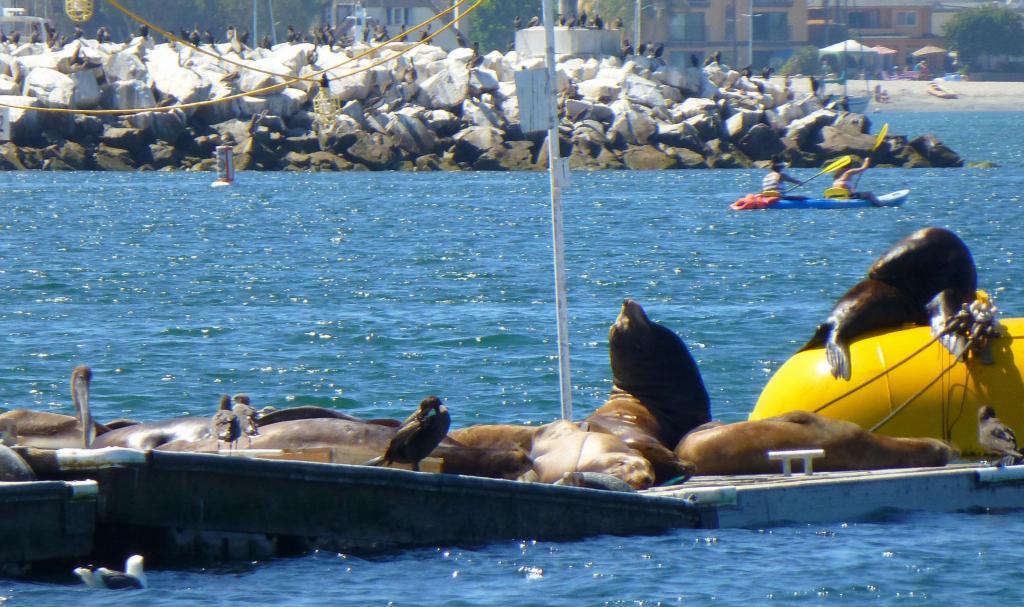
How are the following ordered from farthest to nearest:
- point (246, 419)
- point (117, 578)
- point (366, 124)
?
point (366, 124) → point (246, 419) → point (117, 578)

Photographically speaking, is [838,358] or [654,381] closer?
[838,358]

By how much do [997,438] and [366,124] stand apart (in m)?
54.6

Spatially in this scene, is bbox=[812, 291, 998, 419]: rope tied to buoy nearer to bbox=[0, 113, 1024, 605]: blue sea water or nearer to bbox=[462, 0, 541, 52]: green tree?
bbox=[0, 113, 1024, 605]: blue sea water

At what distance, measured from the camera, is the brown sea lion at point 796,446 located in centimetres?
1202

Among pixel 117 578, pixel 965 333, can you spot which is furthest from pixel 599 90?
pixel 117 578

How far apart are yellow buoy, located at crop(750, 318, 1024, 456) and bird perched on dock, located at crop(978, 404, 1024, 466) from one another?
1.00ft

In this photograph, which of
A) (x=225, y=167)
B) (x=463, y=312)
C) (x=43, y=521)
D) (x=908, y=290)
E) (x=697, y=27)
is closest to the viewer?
(x=43, y=521)

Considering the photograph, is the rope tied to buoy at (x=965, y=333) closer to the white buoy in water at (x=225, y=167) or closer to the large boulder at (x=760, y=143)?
the white buoy in water at (x=225, y=167)

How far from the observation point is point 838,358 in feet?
41.9

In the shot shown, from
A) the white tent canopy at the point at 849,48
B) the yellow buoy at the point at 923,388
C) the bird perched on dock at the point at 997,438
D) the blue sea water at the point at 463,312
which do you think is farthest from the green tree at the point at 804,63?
the bird perched on dock at the point at 997,438

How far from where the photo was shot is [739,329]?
24594mm

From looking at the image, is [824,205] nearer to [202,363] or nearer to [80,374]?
[202,363]

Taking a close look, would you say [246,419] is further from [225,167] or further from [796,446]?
[225,167]

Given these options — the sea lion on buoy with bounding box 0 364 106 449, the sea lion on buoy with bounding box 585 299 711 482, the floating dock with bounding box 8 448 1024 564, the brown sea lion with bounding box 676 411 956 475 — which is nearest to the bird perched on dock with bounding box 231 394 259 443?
the sea lion on buoy with bounding box 0 364 106 449
